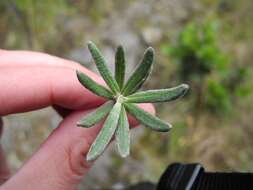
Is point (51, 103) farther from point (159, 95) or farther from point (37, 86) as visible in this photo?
point (159, 95)

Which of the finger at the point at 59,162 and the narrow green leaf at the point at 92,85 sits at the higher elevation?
the narrow green leaf at the point at 92,85

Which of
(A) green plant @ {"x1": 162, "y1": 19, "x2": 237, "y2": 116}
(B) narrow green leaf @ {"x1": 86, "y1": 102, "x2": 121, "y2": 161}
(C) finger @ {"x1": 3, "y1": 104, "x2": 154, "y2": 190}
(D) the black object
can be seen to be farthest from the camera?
(A) green plant @ {"x1": 162, "y1": 19, "x2": 237, "y2": 116}

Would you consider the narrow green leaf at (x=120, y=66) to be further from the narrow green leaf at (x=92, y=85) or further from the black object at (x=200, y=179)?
the black object at (x=200, y=179)

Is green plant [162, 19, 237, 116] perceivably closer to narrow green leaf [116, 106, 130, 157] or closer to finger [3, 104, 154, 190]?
finger [3, 104, 154, 190]

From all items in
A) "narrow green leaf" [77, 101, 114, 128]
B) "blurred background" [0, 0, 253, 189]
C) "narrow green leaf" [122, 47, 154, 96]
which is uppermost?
"narrow green leaf" [122, 47, 154, 96]

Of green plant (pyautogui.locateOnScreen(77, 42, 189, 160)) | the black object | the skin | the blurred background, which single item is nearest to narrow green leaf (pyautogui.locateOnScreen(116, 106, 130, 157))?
green plant (pyautogui.locateOnScreen(77, 42, 189, 160))

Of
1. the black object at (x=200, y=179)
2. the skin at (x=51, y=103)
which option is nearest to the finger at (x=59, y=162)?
the skin at (x=51, y=103)

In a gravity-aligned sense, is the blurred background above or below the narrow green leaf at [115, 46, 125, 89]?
below
